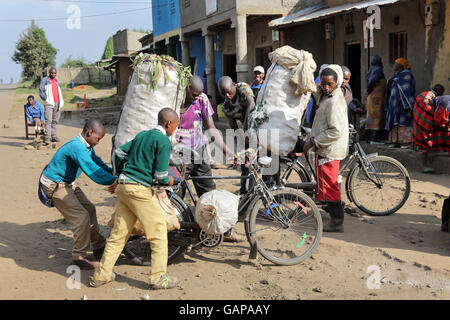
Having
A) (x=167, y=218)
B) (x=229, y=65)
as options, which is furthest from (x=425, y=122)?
(x=229, y=65)

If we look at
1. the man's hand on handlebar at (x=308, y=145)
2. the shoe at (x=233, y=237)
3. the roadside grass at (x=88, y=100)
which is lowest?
the shoe at (x=233, y=237)

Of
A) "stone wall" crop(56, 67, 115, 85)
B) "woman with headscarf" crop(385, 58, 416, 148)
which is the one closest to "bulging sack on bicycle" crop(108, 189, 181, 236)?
"woman with headscarf" crop(385, 58, 416, 148)

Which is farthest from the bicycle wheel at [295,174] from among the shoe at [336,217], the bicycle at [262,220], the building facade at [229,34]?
the building facade at [229,34]

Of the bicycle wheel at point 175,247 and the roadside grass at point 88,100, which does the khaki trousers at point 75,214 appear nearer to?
the bicycle wheel at point 175,247

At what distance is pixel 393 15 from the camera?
10227 millimetres

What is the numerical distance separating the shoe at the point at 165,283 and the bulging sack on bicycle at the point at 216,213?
543 millimetres

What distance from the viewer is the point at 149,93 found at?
4.84 metres

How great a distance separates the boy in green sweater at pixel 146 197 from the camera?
151 inches

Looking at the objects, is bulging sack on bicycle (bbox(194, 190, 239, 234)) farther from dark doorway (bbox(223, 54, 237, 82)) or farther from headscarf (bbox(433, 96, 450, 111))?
dark doorway (bbox(223, 54, 237, 82))

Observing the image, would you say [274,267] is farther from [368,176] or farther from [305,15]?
[305,15]

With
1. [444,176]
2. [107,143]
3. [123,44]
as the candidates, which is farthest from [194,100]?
[123,44]

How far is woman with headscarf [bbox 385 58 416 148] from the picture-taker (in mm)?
8625

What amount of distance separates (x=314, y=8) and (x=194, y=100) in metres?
8.80

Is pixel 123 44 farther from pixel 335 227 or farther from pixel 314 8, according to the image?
pixel 335 227
